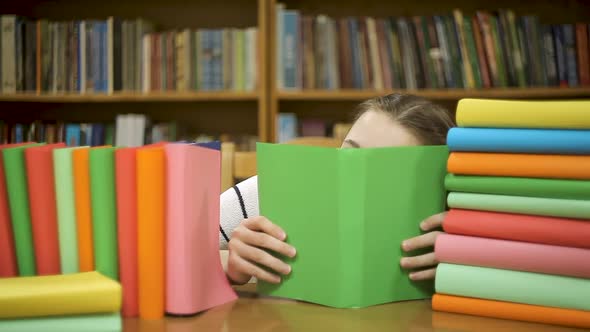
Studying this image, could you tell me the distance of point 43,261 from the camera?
0.80 meters

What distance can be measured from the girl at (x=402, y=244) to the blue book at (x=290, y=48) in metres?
1.41

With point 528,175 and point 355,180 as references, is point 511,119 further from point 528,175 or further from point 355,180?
point 355,180

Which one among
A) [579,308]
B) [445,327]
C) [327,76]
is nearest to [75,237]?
[445,327]

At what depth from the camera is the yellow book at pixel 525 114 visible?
75 centimetres

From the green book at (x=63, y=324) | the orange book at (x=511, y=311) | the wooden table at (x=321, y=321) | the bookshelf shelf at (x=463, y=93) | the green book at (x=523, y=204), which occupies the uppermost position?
the bookshelf shelf at (x=463, y=93)

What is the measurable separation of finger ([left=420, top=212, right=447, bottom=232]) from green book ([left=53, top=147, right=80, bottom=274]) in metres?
0.43

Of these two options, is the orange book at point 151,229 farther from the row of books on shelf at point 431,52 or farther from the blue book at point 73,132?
the blue book at point 73,132

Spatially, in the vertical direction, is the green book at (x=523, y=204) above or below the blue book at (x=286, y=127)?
below

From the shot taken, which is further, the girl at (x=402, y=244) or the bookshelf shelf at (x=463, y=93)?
the bookshelf shelf at (x=463, y=93)

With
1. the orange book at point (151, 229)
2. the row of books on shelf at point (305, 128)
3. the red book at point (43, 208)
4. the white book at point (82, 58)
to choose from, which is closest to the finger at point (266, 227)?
the orange book at point (151, 229)

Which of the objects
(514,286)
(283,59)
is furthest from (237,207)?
(283,59)

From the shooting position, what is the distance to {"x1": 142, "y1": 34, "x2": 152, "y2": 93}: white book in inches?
110

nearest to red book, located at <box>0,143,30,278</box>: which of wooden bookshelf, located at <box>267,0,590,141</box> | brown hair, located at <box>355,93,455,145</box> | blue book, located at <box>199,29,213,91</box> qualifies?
brown hair, located at <box>355,93,455,145</box>

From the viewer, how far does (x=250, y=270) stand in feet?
2.90
